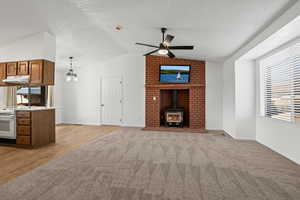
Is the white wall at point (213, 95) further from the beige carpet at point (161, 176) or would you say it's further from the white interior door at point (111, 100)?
the white interior door at point (111, 100)

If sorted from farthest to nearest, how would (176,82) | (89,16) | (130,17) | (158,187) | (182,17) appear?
(176,82) < (89,16) < (130,17) < (182,17) < (158,187)

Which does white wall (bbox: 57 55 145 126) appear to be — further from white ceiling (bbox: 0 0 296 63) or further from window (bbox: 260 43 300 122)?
window (bbox: 260 43 300 122)

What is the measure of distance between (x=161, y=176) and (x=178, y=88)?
4.18 m

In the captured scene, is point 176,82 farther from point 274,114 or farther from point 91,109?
point 91,109

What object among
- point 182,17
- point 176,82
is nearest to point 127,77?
point 176,82

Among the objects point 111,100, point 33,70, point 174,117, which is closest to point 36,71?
point 33,70

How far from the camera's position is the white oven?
3.68m

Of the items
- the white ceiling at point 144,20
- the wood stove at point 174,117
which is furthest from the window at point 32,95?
the wood stove at point 174,117

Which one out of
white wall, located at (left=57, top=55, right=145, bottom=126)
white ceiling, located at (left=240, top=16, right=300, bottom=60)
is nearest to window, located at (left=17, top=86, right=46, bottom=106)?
white wall, located at (left=57, top=55, right=145, bottom=126)

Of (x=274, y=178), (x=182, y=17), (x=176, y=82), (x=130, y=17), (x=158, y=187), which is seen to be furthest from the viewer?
(x=176, y=82)

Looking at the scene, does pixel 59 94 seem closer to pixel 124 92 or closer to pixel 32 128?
pixel 124 92

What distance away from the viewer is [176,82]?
599cm

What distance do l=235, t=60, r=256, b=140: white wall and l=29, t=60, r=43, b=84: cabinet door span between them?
5198 mm

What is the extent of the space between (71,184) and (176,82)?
Result: 4.82 metres
